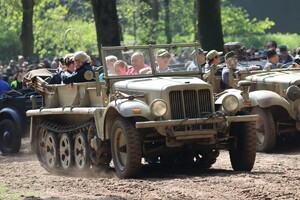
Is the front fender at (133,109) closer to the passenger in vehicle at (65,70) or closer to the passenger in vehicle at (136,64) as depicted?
the passenger in vehicle at (136,64)

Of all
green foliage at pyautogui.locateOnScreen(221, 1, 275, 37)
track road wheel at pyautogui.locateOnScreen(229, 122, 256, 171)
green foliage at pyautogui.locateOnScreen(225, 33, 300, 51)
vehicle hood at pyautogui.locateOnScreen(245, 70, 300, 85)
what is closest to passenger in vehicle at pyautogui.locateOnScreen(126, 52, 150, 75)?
track road wheel at pyautogui.locateOnScreen(229, 122, 256, 171)

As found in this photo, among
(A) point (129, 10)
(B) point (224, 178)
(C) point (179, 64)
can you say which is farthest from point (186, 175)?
(A) point (129, 10)

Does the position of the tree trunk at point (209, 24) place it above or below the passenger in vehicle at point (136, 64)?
above

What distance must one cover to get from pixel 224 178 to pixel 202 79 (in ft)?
8.79

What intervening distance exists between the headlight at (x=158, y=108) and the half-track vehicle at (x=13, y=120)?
7390 millimetres

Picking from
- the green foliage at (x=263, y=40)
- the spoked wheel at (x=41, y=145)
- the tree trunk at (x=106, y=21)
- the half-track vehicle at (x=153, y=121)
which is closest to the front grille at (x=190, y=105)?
the half-track vehicle at (x=153, y=121)

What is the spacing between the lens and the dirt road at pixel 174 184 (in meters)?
12.4

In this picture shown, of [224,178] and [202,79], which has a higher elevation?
[202,79]

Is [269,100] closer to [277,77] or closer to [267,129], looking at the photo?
[267,129]

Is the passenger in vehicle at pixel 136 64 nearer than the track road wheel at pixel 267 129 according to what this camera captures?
Yes

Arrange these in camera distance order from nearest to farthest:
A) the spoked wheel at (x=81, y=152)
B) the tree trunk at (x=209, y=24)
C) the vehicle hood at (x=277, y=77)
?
1. the spoked wheel at (x=81, y=152)
2. the vehicle hood at (x=277, y=77)
3. the tree trunk at (x=209, y=24)

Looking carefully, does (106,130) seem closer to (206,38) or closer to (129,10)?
(206,38)

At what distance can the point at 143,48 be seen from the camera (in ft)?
53.4

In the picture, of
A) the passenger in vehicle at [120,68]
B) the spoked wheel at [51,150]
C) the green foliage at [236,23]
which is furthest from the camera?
the green foliage at [236,23]
